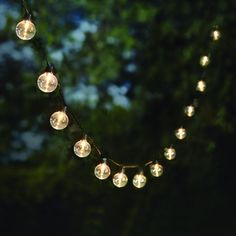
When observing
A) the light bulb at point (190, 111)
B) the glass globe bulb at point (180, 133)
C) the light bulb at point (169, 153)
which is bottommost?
the light bulb at point (169, 153)

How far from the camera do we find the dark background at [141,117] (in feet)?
18.0

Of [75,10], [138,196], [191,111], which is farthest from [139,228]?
[191,111]

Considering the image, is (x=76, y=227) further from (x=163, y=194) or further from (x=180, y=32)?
(x=180, y=32)

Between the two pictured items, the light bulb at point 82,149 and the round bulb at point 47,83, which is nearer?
the round bulb at point 47,83

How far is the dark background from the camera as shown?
5.50 m

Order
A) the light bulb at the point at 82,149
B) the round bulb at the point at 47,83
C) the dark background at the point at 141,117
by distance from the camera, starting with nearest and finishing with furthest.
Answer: the round bulb at the point at 47,83 < the light bulb at the point at 82,149 < the dark background at the point at 141,117

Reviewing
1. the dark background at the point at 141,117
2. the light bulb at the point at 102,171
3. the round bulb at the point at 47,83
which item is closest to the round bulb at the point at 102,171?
the light bulb at the point at 102,171

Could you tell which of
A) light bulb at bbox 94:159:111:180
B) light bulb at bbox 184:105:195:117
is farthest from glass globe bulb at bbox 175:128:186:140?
light bulb at bbox 94:159:111:180

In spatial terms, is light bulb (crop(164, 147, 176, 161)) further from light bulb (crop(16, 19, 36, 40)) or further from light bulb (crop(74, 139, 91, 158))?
light bulb (crop(16, 19, 36, 40))

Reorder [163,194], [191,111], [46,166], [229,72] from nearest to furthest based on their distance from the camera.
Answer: [191,111] < [229,72] < [163,194] < [46,166]

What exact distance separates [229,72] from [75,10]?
2.48m

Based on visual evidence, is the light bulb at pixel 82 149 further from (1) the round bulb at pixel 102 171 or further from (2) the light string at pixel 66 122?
(1) the round bulb at pixel 102 171

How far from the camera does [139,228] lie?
675 cm

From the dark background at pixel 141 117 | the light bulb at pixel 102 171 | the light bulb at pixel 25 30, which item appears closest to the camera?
the light bulb at pixel 25 30
